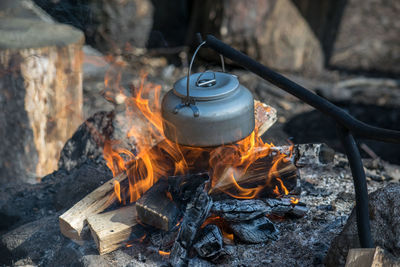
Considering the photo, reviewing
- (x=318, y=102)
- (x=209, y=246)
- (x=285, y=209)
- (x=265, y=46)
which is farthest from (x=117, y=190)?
(x=265, y=46)

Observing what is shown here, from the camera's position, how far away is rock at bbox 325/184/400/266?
2.05 meters

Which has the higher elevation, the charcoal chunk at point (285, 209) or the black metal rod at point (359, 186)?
the black metal rod at point (359, 186)

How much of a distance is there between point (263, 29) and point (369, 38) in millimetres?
2479

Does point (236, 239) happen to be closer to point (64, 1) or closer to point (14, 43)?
point (14, 43)

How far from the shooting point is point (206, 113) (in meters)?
2.33

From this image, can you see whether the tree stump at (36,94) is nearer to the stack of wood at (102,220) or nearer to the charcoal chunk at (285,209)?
the stack of wood at (102,220)

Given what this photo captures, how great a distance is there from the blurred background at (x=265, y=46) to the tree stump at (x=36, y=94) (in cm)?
119

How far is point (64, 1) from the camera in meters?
5.02

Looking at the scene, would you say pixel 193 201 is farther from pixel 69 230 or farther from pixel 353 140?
pixel 353 140

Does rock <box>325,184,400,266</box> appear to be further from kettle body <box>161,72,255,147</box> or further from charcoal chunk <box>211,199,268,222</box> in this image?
kettle body <box>161,72,255,147</box>

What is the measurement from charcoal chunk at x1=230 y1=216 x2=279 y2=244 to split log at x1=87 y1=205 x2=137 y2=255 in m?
0.63

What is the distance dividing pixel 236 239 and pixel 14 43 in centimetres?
257

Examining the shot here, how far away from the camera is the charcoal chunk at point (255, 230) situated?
2.56 meters

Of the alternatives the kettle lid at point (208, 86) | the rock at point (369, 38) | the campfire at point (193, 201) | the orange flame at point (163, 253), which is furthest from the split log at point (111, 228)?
the rock at point (369, 38)
